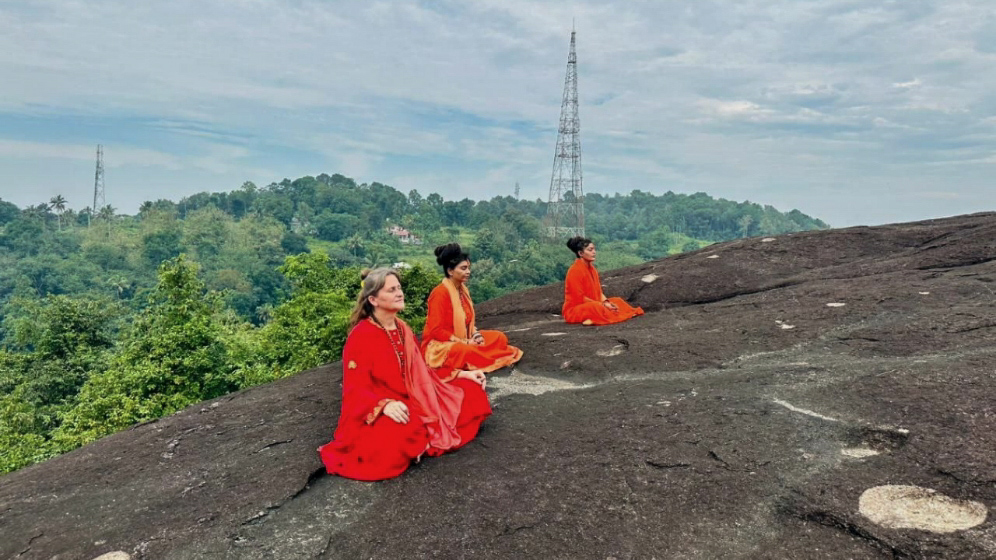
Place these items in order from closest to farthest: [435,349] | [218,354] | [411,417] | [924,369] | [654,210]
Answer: [411,417], [924,369], [435,349], [218,354], [654,210]

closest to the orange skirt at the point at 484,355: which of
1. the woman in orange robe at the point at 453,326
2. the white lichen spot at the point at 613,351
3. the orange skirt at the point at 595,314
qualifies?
the woman in orange robe at the point at 453,326

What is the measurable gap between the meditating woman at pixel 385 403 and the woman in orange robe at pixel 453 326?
1.83 meters

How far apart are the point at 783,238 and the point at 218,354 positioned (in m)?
16.5

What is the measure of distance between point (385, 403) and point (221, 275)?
69071mm

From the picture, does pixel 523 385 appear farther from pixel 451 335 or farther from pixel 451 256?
pixel 451 256

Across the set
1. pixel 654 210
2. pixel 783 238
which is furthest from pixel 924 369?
pixel 654 210

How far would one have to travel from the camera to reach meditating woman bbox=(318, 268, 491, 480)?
4.88 meters

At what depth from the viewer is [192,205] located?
127 m

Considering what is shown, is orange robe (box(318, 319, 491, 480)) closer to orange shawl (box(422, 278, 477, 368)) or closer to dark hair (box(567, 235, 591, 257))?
orange shawl (box(422, 278, 477, 368))

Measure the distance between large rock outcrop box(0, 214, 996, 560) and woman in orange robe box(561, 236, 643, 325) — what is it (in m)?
A: 2.04

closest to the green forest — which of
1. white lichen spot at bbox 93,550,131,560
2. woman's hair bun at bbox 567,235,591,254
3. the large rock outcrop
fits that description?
woman's hair bun at bbox 567,235,591,254

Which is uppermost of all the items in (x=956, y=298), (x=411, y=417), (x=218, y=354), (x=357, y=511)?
(x=956, y=298)

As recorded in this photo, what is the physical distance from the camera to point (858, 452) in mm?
4695

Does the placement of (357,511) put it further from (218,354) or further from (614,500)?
(218,354)
